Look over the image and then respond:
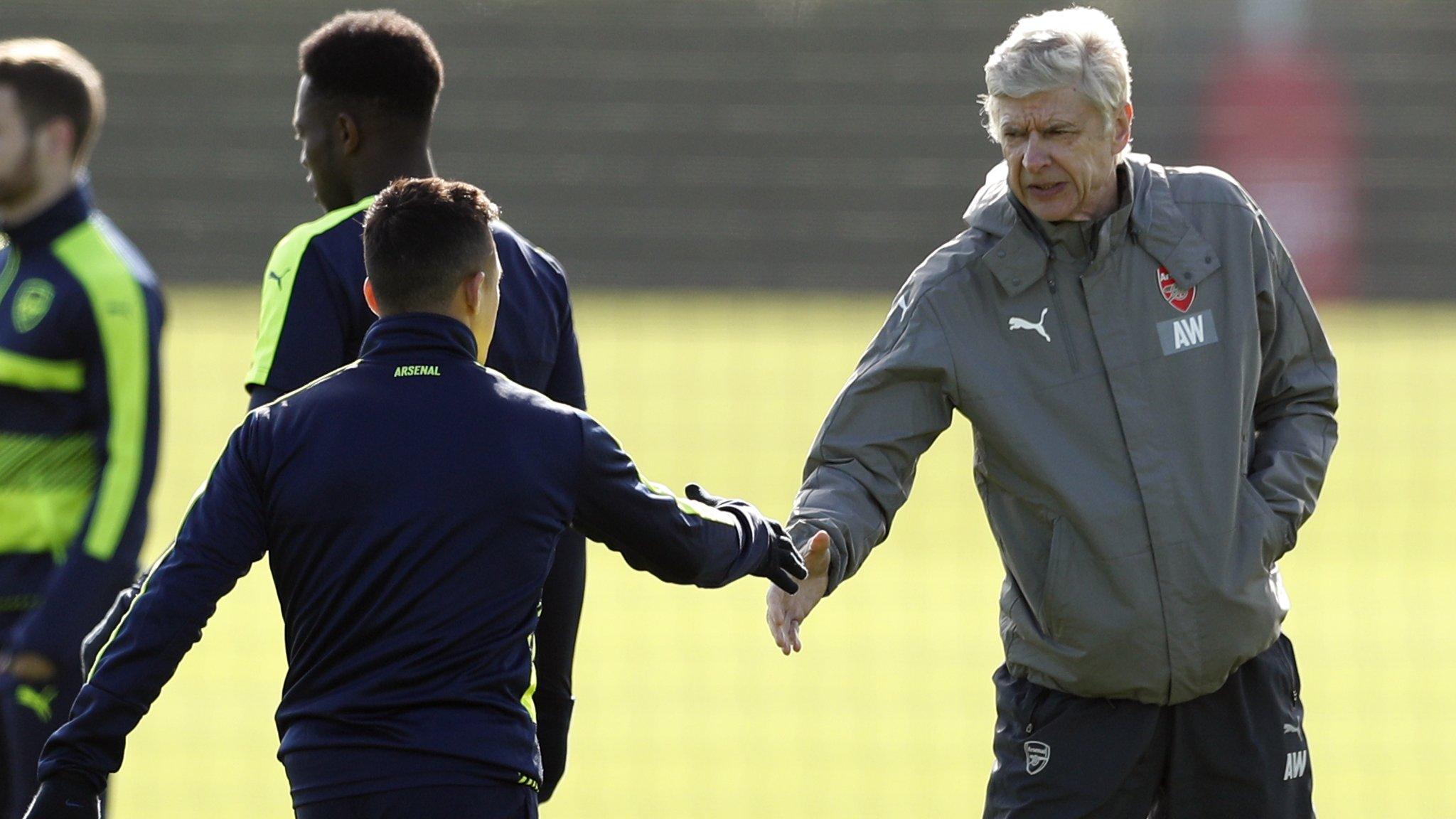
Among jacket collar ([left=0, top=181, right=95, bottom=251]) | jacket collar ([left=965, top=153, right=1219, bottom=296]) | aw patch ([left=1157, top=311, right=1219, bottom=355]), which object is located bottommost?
aw patch ([left=1157, top=311, right=1219, bottom=355])

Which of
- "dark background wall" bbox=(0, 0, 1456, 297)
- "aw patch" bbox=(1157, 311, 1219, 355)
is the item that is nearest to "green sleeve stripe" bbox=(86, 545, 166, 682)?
"aw patch" bbox=(1157, 311, 1219, 355)

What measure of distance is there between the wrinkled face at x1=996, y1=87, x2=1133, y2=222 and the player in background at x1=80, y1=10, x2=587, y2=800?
873mm

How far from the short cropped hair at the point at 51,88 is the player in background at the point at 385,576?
182 centimetres

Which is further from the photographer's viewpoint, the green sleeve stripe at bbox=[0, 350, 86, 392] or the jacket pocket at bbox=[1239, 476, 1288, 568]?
the green sleeve stripe at bbox=[0, 350, 86, 392]

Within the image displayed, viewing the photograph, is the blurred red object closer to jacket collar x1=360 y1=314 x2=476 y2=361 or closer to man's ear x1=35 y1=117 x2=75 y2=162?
man's ear x1=35 y1=117 x2=75 y2=162

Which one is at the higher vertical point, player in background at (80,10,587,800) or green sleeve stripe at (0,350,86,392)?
player in background at (80,10,587,800)

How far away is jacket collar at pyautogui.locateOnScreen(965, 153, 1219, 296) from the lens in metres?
→ 3.24

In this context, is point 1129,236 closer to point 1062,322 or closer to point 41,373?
point 1062,322

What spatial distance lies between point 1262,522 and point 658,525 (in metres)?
1.15

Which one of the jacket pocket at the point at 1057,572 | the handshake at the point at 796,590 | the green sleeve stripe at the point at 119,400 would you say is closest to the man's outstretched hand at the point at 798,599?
the handshake at the point at 796,590

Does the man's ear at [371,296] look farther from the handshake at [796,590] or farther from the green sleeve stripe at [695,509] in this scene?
the handshake at [796,590]

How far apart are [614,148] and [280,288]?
15808 millimetres

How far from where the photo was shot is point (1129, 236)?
328 centimetres

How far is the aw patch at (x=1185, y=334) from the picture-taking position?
10.6 ft
